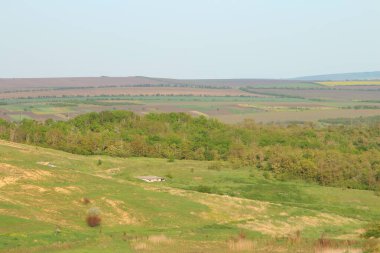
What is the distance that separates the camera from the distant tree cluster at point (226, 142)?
240 ft

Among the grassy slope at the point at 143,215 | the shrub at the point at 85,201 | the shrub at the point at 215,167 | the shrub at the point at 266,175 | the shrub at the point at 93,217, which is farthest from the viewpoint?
the shrub at the point at 215,167

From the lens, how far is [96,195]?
38.9 metres

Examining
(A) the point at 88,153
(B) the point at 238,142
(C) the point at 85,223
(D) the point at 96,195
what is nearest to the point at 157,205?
(D) the point at 96,195

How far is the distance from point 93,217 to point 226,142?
61586 mm

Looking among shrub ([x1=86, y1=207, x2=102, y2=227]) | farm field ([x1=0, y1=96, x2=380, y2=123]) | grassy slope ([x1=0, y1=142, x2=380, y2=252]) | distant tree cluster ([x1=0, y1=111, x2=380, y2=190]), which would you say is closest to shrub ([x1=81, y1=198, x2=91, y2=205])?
grassy slope ([x1=0, y1=142, x2=380, y2=252])

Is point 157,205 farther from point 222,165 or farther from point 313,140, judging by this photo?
point 313,140

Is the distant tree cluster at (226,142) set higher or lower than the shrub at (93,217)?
lower

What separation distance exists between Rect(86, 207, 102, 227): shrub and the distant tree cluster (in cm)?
4051

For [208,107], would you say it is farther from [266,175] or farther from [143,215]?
[143,215]

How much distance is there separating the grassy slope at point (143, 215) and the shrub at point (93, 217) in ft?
1.61

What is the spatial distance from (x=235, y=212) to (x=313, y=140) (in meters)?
A: 56.7

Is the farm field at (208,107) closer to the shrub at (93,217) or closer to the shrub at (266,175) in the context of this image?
the shrub at (266,175)

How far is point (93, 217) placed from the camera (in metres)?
33.1

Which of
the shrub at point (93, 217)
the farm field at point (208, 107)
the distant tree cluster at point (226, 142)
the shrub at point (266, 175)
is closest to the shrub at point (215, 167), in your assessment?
the distant tree cluster at point (226, 142)
